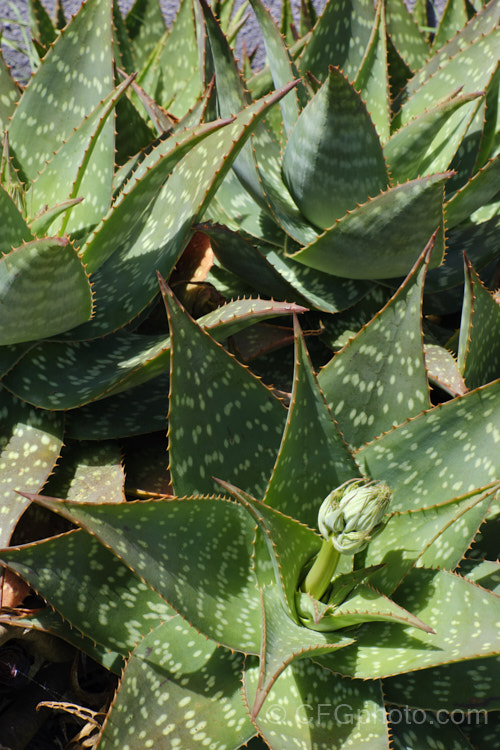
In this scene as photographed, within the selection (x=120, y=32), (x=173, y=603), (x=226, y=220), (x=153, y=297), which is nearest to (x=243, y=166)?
(x=226, y=220)

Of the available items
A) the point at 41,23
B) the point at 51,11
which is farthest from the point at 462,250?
the point at 51,11

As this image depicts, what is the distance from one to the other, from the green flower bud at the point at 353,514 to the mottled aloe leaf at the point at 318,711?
223 millimetres

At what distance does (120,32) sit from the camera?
5.09 ft

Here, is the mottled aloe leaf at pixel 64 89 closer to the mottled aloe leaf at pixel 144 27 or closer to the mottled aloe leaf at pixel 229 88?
the mottled aloe leaf at pixel 229 88

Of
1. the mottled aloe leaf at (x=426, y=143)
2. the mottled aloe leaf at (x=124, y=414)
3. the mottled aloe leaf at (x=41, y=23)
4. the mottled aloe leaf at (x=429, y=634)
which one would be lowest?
the mottled aloe leaf at (x=429, y=634)

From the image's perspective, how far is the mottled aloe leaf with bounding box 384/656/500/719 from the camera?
0.93 metres

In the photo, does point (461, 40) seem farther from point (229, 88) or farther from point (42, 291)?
point (42, 291)

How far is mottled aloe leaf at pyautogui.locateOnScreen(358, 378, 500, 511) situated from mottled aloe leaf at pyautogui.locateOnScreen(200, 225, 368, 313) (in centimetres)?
33

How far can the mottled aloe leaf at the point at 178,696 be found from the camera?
907mm

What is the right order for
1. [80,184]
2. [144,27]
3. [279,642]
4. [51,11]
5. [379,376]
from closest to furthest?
[279,642]
[379,376]
[80,184]
[144,27]
[51,11]

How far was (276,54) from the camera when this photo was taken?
1.22 m

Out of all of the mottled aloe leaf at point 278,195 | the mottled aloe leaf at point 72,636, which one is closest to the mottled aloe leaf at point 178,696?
the mottled aloe leaf at point 72,636

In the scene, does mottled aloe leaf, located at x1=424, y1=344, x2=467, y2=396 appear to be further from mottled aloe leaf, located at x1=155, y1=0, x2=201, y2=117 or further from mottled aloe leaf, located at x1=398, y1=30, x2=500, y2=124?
mottled aloe leaf, located at x1=155, y1=0, x2=201, y2=117

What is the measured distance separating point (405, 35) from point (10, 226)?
107 cm
